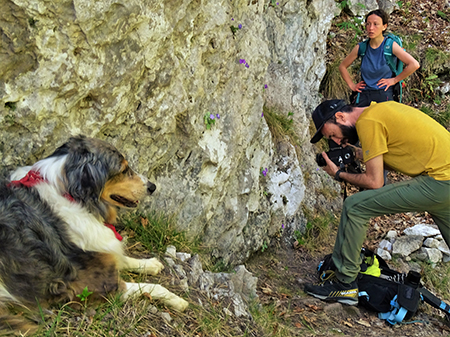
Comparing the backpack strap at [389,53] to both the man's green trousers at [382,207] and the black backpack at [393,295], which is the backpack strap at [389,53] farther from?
the black backpack at [393,295]

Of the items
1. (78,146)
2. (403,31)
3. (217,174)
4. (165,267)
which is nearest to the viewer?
(78,146)

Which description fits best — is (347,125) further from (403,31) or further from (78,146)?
(403,31)

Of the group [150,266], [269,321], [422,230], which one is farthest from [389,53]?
[150,266]

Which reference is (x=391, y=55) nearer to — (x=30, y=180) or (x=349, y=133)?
(x=349, y=133)

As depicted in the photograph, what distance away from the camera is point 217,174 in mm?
4773

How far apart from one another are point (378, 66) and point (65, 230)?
16.3 feet

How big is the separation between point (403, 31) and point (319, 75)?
10.3 ft

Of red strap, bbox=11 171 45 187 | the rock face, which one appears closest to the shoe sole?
the rock face

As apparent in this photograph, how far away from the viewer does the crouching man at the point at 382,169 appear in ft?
13.3

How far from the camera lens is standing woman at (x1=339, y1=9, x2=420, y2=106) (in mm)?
5656

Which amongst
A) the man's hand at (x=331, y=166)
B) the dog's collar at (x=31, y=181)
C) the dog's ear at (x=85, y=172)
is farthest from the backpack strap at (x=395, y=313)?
the dog's collar at (x=31, y=181)

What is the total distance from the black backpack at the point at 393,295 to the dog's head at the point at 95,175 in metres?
2.81

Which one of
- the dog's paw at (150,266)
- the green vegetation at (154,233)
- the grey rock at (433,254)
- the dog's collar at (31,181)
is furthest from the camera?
the grey rock at (433,254)

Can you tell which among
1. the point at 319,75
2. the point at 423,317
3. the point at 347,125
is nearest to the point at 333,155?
the point at 347,125
